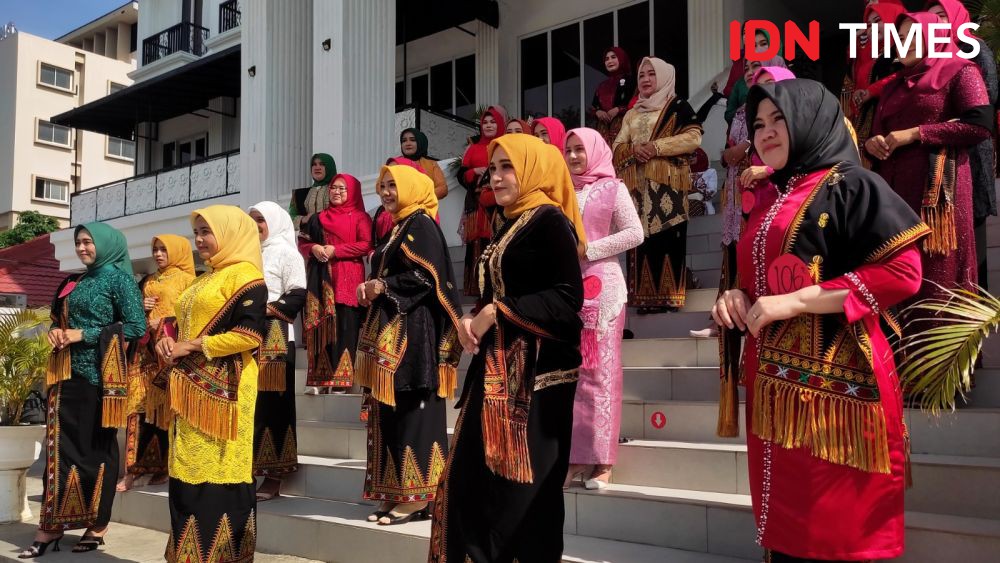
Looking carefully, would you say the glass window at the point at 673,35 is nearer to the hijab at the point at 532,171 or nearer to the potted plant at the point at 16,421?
the potted plant at the point at 16,421

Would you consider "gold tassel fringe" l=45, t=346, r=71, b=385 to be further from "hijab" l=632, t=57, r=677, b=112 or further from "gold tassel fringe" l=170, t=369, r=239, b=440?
"hijab" l=632, t=57, r=677, b=112

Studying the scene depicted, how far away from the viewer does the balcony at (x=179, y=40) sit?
19734 mm

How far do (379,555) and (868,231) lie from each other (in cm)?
293

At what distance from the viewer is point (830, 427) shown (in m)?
2.08

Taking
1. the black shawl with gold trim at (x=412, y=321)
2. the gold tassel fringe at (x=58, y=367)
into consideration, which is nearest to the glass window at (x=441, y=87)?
the gold tassel fringe at (x=58, y=367)

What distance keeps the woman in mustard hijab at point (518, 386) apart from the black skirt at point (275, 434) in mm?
2752

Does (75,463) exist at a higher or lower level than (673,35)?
lower

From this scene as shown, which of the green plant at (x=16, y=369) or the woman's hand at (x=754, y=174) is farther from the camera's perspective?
the green plant at (x=16, y=369)

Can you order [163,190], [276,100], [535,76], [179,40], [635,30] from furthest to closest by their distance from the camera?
[179,40] → [163,190] → [535,76] → [635,30] → [276,100]

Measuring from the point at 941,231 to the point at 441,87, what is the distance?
11400mm

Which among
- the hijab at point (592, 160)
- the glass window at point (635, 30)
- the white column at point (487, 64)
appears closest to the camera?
the hijab at point (592, 160)

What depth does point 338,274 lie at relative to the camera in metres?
6.30

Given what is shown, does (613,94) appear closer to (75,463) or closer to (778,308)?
(75,463)

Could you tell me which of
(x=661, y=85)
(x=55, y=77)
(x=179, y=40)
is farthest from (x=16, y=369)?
(x=55, y=77)
